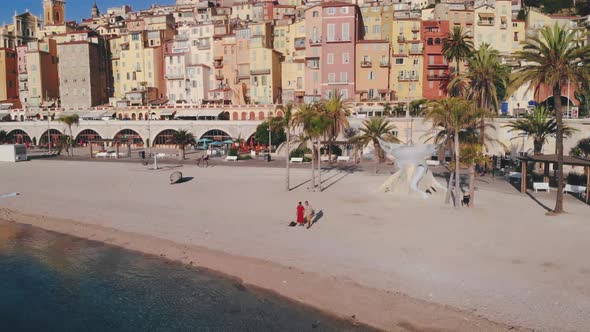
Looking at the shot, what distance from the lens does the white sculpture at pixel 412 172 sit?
92.0 ft

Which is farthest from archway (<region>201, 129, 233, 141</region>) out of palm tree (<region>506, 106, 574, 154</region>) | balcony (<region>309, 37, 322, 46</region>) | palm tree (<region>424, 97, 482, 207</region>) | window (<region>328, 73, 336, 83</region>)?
palm tree (<region>424, 97, 482, 207</region>)

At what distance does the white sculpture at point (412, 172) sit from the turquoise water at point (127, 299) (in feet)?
50.8

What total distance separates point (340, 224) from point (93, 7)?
486 ft

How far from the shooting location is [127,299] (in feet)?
51.7

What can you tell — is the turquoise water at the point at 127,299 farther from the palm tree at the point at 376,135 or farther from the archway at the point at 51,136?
the archway at the point at 51,136

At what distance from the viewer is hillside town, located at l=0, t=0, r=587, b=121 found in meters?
69.4

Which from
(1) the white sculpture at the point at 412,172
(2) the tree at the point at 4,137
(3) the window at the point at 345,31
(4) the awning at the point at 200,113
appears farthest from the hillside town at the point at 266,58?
(1) the white sculpture at the point at 412,172

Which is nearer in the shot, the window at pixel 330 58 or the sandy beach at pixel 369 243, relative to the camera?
the sandy beach at pixel 369 243

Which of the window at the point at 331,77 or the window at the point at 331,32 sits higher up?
the window at the point at 331,32

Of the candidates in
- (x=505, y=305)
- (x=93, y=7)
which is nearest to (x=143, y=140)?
(x=505, y=305)

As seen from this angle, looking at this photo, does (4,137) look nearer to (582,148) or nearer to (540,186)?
(540,186)

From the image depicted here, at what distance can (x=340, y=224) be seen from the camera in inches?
855

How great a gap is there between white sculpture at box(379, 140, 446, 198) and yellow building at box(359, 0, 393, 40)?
50646 mm

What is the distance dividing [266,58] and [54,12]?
7511 cm
